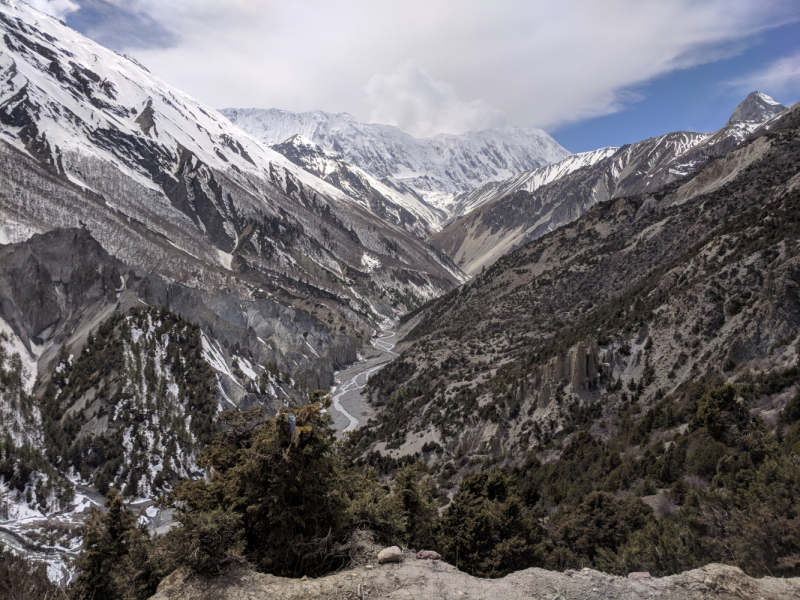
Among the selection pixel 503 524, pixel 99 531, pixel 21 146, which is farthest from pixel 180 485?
pixel 21 146

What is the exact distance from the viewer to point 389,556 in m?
10.1

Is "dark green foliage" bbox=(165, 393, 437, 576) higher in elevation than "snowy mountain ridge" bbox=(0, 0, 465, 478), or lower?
lower

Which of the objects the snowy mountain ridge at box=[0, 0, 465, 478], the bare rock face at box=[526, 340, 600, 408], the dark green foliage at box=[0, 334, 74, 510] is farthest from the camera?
the snowy mountain ridge at box=[0, 0, 465, 478]

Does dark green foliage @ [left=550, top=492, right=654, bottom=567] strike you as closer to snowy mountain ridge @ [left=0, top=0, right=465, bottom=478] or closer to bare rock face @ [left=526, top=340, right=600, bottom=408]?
bare rock face @ [left=526, top=340, right=600, bottom=408]

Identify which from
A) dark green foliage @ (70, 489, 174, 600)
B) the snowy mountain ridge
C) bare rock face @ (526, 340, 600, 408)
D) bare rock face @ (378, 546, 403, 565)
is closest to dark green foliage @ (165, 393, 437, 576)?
bare rock face @ (378, 546, 403, 565)

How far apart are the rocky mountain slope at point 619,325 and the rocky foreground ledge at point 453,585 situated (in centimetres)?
1146

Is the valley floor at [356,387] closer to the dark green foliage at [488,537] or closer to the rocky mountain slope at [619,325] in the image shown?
the rocky mountain slope at [619,325]

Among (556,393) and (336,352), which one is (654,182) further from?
(556,393)

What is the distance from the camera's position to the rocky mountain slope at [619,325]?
1004 inches

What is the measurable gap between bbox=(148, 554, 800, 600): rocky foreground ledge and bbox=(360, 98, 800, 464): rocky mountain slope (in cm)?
1146

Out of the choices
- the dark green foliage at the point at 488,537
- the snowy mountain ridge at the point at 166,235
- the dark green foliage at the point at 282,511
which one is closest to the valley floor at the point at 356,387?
the snowy mountain ridge at the point at 166,235

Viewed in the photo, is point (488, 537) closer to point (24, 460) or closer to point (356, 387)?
point (24, 460)

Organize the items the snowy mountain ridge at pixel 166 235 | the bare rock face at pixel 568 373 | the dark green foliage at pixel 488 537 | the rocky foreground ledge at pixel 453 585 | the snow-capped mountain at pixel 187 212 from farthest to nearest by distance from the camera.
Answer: the snow-capped mountain at pixel 187 212 → the snowy mountain ridge at pixel 166 235 → the bare rock face at pixel 568 373 → the dark green foliage at pixel 488 537 → the rocky foreground ledge at pixel 453 585

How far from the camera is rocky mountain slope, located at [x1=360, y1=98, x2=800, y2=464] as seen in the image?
83.7ft
